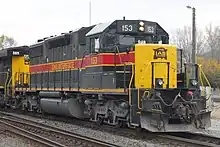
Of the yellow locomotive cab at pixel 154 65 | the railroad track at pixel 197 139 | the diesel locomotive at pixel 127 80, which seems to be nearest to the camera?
the railroad track at pixel 197 139

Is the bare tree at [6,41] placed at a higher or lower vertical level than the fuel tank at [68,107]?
higher

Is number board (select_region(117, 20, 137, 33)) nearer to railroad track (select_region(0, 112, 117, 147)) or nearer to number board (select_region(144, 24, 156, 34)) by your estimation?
number board (select_region(144, 24, 156, 34))

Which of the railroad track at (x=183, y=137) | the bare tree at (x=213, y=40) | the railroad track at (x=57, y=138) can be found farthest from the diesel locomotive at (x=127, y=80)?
the bare tree at (x=213, y=40)

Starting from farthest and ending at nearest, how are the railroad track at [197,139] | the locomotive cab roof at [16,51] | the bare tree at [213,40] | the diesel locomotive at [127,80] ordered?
the bare tree at [213,40] < the locomotive cab roof at [16,51] < the diesel locomotive at [127,80] < the railroad track at [197,139]

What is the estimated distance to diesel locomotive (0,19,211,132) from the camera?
10531mm

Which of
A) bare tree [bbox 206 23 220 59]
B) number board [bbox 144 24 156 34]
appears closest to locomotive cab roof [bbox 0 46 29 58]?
number board [bbox 144 24 156 34]

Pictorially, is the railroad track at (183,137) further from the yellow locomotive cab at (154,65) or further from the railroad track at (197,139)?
the yellow locomotive cab at (154,65)

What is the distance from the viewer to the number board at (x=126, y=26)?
39.3 ft

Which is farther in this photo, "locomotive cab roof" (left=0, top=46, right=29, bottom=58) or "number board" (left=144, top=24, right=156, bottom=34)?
"locomotive cab roof" (left=0, top=46, right=29, bottom=58)

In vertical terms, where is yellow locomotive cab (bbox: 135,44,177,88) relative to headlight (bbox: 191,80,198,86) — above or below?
above

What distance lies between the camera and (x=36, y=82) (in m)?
18.4

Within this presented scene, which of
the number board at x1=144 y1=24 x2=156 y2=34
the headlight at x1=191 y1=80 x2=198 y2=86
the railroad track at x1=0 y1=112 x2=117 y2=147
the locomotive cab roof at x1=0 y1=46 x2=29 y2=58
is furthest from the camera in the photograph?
the locomotive cab roof at x1=0 y1=46 x2=29 y2=58

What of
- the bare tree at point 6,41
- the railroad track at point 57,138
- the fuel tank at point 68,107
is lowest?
A: the railroad track at point 57,138

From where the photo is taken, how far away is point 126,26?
12.0m
